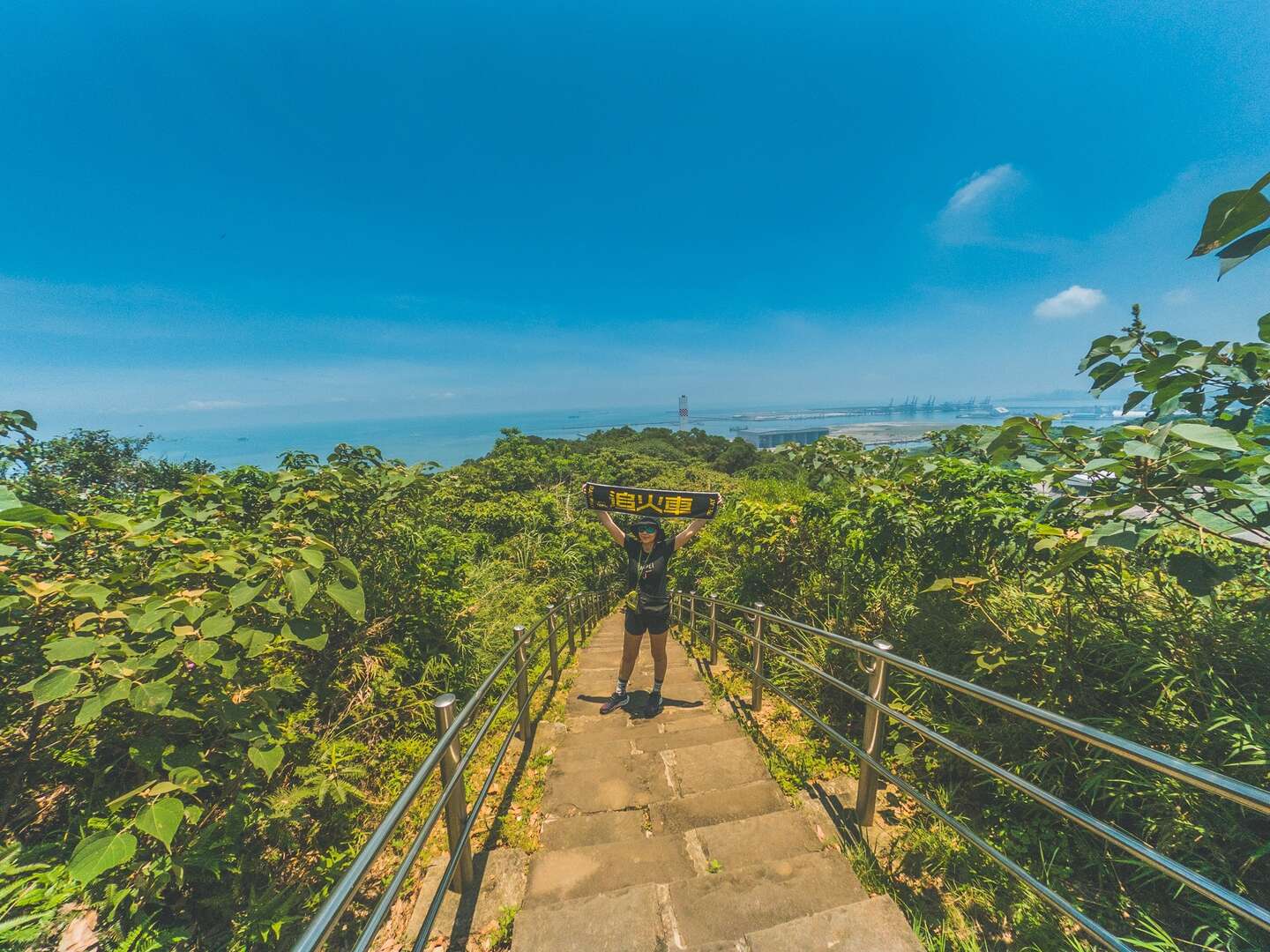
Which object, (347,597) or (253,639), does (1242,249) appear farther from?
(253,639)

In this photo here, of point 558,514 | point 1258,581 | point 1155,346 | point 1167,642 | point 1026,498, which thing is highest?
point 1155,346

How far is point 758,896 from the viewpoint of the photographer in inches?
69.4

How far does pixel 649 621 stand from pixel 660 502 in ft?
3.48

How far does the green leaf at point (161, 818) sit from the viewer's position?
1356mm

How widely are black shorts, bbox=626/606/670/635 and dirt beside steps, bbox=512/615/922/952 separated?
0.74 m

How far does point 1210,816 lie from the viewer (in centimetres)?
188

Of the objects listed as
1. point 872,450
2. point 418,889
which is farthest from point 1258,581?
point 418,889

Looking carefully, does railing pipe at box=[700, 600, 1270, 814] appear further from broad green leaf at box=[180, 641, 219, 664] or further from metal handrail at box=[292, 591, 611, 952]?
broad green leaf at box=[180, 641, 219, 664]

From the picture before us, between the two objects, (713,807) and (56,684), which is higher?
(56,684)

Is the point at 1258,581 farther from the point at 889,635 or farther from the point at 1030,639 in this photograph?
the point at 889,635

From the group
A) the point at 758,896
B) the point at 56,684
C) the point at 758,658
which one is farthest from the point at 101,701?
the point at 758,658

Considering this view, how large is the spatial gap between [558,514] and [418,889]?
1013 centimetres

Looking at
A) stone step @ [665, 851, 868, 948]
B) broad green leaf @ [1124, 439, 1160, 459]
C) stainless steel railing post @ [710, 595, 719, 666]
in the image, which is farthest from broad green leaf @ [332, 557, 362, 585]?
stainless steel railing post @ [710, 595, 719, 666]

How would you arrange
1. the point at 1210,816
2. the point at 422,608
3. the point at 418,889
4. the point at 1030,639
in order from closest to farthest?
1. the point at 1210,816
2. the point at 418,889
3. the point at 1030,639
4. the point at 422,608
